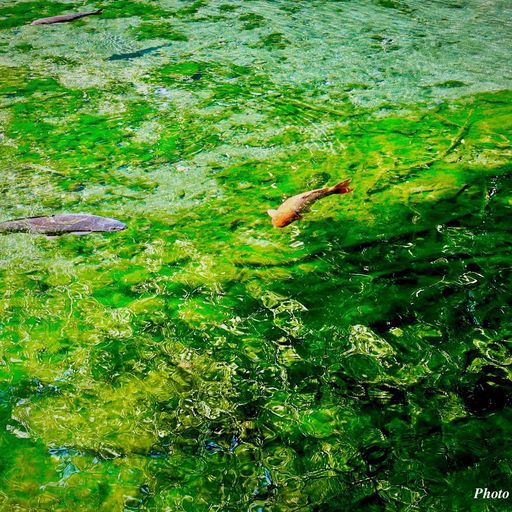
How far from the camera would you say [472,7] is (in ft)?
11.7

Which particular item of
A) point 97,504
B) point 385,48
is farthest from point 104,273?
point 385,48

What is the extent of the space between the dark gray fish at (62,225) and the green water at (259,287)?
0.13ft

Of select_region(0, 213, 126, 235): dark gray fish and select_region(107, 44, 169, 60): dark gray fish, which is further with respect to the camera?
select_region(107, 44, 169, 60): dark gray fish

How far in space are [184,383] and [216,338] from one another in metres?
0.16

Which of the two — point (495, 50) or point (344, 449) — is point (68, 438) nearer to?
point (344, 449)

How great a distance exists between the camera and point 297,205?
71.1 inches

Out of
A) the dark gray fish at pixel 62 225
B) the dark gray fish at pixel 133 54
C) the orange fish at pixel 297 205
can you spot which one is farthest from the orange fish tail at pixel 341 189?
the dark gray fish at pixel 133 54

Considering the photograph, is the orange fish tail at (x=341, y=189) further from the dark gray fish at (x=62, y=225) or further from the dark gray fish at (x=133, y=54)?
the dark gray fish at (x=133, y=54)

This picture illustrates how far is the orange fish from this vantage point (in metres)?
1.78

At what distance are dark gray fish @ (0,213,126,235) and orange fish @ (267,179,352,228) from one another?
48 cm

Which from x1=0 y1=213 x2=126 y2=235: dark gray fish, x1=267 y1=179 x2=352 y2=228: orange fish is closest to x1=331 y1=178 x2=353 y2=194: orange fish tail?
x1=267 y1=179 x2=352 y2=228: orange fish

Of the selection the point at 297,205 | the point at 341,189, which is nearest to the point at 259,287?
the point at 297,205

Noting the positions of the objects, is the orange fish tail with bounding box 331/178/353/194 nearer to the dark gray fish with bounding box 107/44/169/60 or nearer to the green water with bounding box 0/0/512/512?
the green water with bounding box 0/0/512/512

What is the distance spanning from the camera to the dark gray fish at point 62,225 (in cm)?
172
